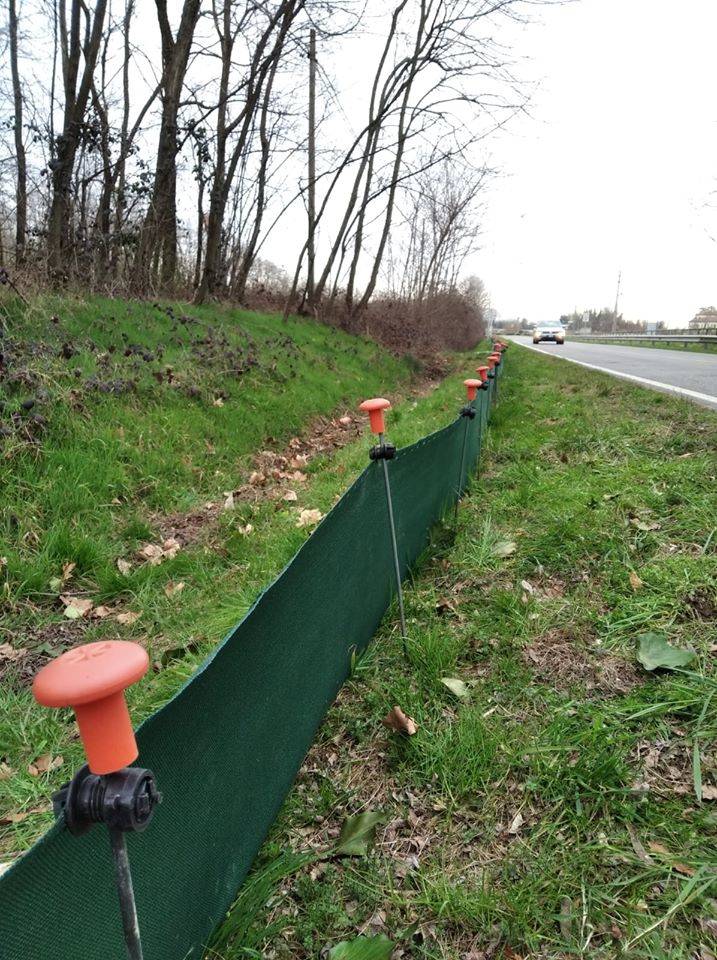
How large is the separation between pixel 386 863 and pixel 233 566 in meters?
2.22

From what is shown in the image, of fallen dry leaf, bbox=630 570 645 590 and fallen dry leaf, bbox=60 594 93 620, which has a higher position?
fallen dry leaf, bbox=630 570 645 590

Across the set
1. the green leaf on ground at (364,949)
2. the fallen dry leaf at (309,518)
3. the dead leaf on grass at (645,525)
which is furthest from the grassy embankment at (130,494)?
the dead leaf on grass at (645,525)

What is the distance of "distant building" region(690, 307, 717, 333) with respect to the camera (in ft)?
89.5

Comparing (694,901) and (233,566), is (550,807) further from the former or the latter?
(233,566)

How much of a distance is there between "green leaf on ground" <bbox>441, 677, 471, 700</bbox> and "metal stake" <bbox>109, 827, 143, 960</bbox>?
1544mm

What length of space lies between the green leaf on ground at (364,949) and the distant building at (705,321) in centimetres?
3202

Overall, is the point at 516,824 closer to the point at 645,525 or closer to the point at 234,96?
the point at 645,525

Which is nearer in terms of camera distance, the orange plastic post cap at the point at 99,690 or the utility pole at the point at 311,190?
the orange plastic post cap at the point at 99,690

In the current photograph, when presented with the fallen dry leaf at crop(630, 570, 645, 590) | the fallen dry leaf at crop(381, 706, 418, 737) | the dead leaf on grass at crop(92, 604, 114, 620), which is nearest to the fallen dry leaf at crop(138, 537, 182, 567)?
the dead leaf on grass at crop(92, 604, 114, 620)

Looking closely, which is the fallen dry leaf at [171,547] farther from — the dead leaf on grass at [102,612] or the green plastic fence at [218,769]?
the green plastic fence at [218,769]

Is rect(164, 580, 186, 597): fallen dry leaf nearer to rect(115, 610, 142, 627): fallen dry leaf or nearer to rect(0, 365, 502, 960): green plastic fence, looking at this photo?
rect(115, 610, 142, 627): fallen dry leaf

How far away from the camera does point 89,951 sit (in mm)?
972

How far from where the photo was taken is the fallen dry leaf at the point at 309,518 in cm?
384

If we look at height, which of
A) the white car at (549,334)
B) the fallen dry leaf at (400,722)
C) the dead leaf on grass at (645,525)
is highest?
the white car at (549,334)
